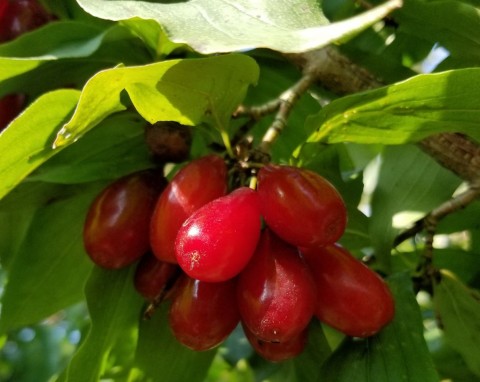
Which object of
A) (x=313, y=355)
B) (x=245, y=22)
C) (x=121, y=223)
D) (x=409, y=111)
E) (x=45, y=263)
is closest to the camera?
(x=245, y=22)

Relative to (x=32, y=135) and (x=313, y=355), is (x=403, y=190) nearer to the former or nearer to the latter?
(x=313, y=355)

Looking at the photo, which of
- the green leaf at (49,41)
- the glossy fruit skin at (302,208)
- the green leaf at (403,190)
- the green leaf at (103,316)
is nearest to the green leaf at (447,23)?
the green leaf at (403,190)

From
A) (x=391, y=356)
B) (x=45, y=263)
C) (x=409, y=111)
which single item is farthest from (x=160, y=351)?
(x=409, y=111)

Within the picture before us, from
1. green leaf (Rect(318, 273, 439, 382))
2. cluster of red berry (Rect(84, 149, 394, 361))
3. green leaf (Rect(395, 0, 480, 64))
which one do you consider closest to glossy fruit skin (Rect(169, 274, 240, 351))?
cluster of red berry (Rect(84, 149, 394, 361))

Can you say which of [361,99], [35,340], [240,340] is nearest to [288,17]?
[361,99]

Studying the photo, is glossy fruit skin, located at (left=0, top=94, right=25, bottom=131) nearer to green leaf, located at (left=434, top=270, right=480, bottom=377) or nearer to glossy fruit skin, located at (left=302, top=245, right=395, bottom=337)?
glossy fruit skin, located at (left=302, top=245, right=395, bottom=337)

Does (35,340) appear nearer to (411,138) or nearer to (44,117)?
(44,117)

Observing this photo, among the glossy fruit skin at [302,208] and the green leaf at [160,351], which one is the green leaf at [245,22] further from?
the green leaf at [160,351]
